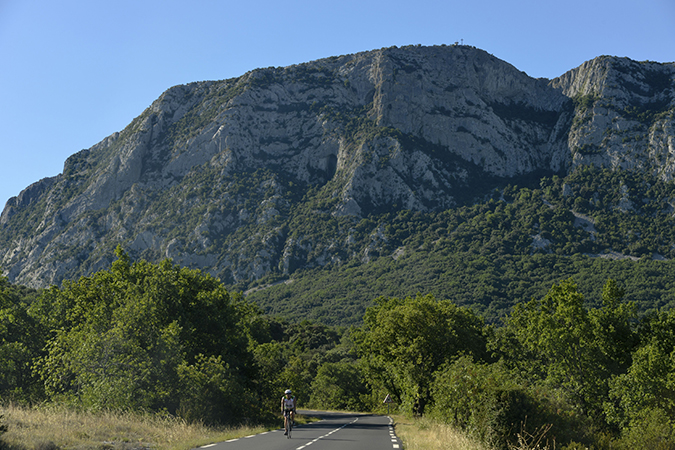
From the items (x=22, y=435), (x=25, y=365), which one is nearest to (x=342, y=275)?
(x=25, y=365)

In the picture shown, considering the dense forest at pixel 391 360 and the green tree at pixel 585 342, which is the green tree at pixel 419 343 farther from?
the green tree at pixel 585 342

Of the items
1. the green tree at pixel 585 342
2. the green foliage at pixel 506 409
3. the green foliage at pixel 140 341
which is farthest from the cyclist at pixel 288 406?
the green tree at pixel 585 342

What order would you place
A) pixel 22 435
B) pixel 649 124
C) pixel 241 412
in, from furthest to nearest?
pixel 649 124
pixel 241 412
pixel 22 435

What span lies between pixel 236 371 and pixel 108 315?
8.37 meters

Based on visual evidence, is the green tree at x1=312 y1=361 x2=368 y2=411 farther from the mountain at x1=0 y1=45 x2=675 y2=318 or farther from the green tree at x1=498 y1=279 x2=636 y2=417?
the mountain at x1=0 y1=45 x2=675 y2=318

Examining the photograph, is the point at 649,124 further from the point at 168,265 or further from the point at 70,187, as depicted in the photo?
the point at 70,187

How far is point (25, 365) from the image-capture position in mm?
28438

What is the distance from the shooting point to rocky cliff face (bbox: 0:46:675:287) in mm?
159875

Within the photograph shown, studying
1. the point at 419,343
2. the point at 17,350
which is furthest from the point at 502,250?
the point at 17,350

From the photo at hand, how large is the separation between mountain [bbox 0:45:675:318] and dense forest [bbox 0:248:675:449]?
116007 millimetres

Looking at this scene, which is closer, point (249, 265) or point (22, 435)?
point (22, 435)

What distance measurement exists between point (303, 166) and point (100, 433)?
172 m

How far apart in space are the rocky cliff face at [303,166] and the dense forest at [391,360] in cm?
11654

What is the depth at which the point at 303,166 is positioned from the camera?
184875 millimetres
